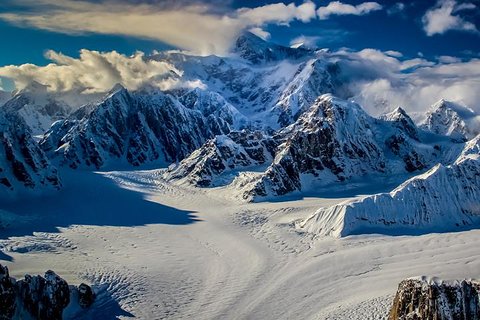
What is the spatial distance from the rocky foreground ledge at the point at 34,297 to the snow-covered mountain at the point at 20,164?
7093cm

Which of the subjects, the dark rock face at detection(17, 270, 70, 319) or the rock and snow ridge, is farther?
the rock and snow ridge

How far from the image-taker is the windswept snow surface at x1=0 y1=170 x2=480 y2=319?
5350cm

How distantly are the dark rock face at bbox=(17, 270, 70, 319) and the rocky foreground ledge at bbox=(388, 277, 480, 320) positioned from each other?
33.8 meters

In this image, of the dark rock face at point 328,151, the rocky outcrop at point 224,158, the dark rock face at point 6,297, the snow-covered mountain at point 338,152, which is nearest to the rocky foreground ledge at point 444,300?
the dark rock face at point 6,297

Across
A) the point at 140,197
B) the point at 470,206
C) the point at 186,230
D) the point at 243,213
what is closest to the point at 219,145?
the point at 140,197

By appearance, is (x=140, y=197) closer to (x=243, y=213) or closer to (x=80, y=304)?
(x=243, y=213)

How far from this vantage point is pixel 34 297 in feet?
150

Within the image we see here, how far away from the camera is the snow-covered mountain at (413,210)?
8169 centimetres

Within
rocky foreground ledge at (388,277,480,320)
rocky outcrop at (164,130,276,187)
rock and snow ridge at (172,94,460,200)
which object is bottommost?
rocky outcrop at (164,130,276,187)

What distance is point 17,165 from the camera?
4705 inches

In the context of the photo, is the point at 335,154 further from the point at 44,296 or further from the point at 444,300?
the point at 44,296

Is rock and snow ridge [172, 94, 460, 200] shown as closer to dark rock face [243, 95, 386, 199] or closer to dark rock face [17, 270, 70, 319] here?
dark rock face [243, 95, 386, 199]

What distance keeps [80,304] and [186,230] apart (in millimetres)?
38611

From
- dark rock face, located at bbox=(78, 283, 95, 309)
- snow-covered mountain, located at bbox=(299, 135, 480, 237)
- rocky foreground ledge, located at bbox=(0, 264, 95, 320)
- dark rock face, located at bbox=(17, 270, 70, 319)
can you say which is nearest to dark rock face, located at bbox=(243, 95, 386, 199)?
snow-covered mountain, located at bbox=(299, 135, 480, 237)
